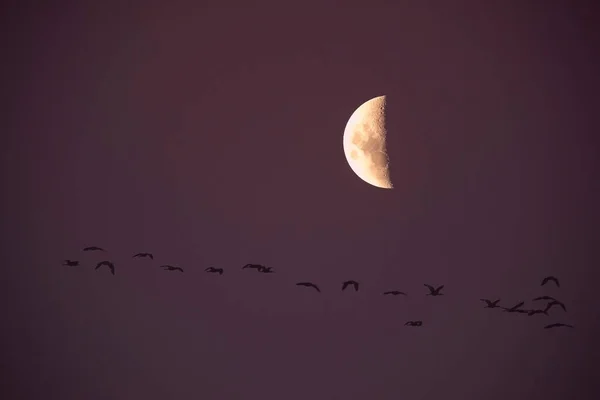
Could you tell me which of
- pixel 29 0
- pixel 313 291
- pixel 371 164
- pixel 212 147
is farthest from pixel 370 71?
pixel 29 0

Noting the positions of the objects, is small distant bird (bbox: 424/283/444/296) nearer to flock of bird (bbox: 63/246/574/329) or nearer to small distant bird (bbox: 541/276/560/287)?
flock of bird (bbox: 63/246/574/329)

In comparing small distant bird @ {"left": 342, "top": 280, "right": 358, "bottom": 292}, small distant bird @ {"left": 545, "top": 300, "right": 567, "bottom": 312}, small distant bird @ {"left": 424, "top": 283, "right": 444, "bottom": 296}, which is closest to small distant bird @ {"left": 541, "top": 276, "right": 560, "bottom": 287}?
small distant bird @ {"left": 545, "top": 300, "right": 567, "bottom": 312}

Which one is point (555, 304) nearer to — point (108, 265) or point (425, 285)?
point (425, 285)

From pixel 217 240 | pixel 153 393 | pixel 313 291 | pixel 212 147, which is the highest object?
pixel 212 147

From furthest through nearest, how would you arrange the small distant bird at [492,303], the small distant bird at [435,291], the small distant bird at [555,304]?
the small distant bird at [435,291]
the small distant bird at [492,303]
the small distant bird at [555,304]

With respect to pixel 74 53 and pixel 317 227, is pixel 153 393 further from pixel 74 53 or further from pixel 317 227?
pixel 74 53

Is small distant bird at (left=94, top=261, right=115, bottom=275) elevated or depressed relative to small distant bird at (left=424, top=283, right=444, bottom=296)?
depressed

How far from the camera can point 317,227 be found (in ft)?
24.4

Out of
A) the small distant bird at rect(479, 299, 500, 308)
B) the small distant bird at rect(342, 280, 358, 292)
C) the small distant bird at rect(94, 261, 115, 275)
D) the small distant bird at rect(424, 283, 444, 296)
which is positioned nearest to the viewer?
the small distant bird at rect(479, 299, 500, 308)

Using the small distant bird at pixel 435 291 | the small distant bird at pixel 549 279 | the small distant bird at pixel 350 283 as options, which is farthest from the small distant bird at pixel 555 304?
the small distant bird at pixel 350 283

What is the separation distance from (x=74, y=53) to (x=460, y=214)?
5.62m

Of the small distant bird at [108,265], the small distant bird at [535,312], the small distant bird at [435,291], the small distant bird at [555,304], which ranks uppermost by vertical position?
the small distant bird at [555,304]

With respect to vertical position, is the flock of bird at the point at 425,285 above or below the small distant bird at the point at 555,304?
below

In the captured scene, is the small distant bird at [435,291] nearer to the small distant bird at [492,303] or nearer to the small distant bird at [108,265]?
the small distant bird at [492,303]
